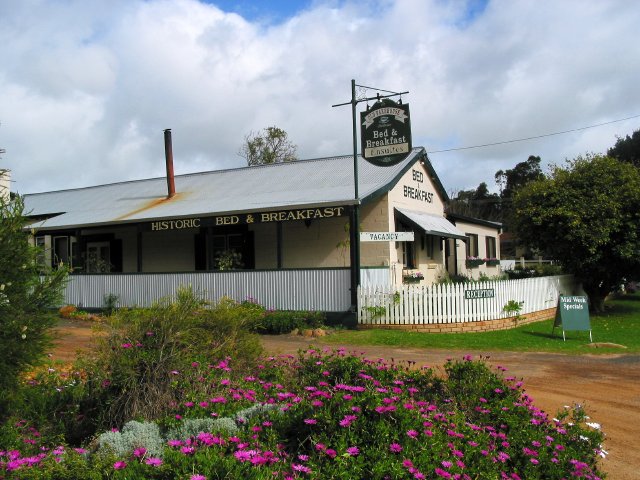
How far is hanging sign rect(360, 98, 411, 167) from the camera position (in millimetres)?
15398

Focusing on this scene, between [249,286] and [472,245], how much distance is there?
12.2 meters

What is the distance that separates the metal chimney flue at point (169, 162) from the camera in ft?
73.9

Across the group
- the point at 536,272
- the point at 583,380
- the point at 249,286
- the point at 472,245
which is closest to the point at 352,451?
the point at 583,380

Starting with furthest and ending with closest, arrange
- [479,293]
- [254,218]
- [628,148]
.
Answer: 1. [628,148]
2. [254,218]
3. [479,293]

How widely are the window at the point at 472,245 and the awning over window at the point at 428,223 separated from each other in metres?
4.11

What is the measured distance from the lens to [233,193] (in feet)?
68.1

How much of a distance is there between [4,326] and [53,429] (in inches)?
37.8

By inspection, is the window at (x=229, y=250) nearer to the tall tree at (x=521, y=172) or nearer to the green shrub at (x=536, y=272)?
the green shrub at (x=536, y=272)

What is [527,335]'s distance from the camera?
14719 mm

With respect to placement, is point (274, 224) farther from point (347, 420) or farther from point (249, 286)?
point (347, 420)

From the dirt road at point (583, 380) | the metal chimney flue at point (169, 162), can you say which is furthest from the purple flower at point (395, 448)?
the metal chimney flue at point (169, 162)

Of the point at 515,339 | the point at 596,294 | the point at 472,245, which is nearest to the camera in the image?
the point at 515,339

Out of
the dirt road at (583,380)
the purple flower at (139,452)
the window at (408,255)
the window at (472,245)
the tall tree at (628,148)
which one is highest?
the tall tree at (628,148)

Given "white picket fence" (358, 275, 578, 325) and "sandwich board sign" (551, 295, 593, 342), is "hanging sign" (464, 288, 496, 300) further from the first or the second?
"sandwich board sign" (551, 295, 593, 342)
